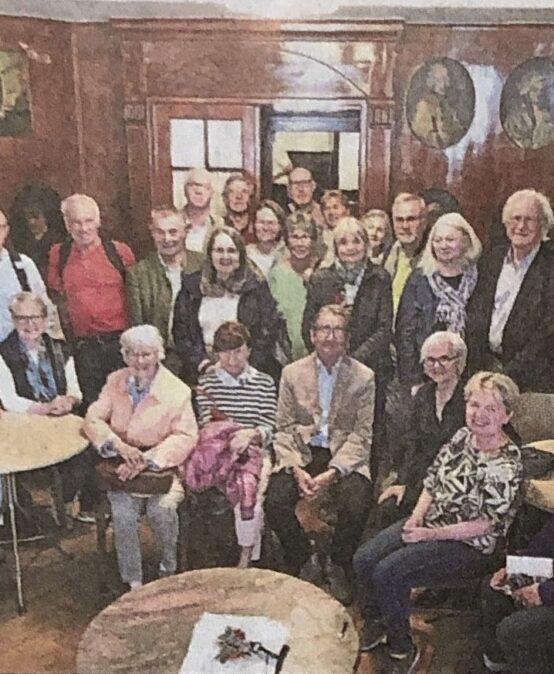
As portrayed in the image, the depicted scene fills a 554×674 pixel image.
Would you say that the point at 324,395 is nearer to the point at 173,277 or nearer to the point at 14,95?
the point at 173,277

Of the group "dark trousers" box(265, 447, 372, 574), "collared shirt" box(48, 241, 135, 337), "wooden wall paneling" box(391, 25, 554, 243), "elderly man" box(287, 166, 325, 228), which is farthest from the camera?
"dark trousers" box(265, 447, 372, 574)

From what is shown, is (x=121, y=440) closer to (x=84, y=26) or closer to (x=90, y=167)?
(x=90, y=167)

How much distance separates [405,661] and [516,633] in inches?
14.2

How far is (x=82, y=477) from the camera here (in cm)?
330

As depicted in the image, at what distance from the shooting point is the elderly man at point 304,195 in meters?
3.05

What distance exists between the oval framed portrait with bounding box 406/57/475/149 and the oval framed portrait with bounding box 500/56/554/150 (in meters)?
0.11

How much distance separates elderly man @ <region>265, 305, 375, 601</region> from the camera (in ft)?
10.4

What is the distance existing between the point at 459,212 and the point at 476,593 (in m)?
1.19

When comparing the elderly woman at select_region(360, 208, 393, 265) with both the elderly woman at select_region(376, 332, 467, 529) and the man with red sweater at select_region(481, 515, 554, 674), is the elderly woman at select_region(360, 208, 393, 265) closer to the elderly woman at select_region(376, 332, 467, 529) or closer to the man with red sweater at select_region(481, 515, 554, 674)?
the elderly woman at select_region(376, 332, 467, 529)

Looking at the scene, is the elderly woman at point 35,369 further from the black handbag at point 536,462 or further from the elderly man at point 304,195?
the black handbag at point 536,462

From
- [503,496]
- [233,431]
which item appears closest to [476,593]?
[503,496]

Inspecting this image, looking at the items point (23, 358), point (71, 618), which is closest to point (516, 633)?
point (71, 618)

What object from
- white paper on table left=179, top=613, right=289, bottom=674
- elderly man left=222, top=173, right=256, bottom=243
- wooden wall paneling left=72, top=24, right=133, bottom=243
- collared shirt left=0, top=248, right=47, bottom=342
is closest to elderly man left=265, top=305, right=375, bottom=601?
white paper on table left=179, top=613, right=289, bottom=674

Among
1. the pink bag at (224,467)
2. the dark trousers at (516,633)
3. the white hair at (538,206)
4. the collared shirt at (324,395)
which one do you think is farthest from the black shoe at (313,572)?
the white hair at (538,206)
